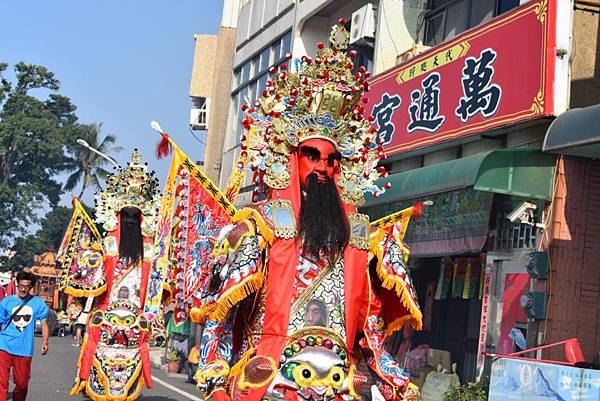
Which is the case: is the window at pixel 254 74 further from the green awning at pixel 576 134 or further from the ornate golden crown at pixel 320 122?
the ornate golden crown at pixel 320 122

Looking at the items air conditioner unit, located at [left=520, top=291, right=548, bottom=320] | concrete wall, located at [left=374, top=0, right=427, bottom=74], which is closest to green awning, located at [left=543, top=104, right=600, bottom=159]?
air conditioner unit, located at [left=520, top=291, right=548, bottom=320]

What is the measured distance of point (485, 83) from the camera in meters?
14.0

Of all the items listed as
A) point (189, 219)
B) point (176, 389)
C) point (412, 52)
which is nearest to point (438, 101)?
point (412, 52)

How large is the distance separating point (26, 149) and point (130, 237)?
5928 centimetres

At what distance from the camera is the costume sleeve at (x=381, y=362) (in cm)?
591

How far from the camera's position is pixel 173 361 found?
73.3 ft

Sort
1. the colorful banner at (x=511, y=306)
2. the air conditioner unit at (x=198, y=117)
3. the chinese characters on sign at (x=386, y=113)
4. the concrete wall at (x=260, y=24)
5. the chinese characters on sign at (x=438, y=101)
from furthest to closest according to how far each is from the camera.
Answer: the air conditioner unit at (x=198, y=117), the concrete wall at (x=260, y=24), the chinese characters on sign at (x=386, y=113), the chinese characters on sign at (x=438, y=101), the colorful banner at (x=511, y=306)

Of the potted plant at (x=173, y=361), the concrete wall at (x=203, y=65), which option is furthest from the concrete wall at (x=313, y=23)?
the concrete wall at (x=203, y=65)

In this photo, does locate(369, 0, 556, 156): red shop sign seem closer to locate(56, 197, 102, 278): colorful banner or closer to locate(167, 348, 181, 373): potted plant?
locate(56, 197, 102, 278): colorful banner

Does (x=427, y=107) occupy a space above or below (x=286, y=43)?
below

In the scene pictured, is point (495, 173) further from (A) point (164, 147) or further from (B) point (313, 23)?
(B) point (313, 23)

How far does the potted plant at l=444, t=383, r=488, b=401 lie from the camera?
13438 mm

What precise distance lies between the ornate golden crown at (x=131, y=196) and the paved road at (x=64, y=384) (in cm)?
259

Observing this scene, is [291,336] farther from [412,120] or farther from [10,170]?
[10,170]
